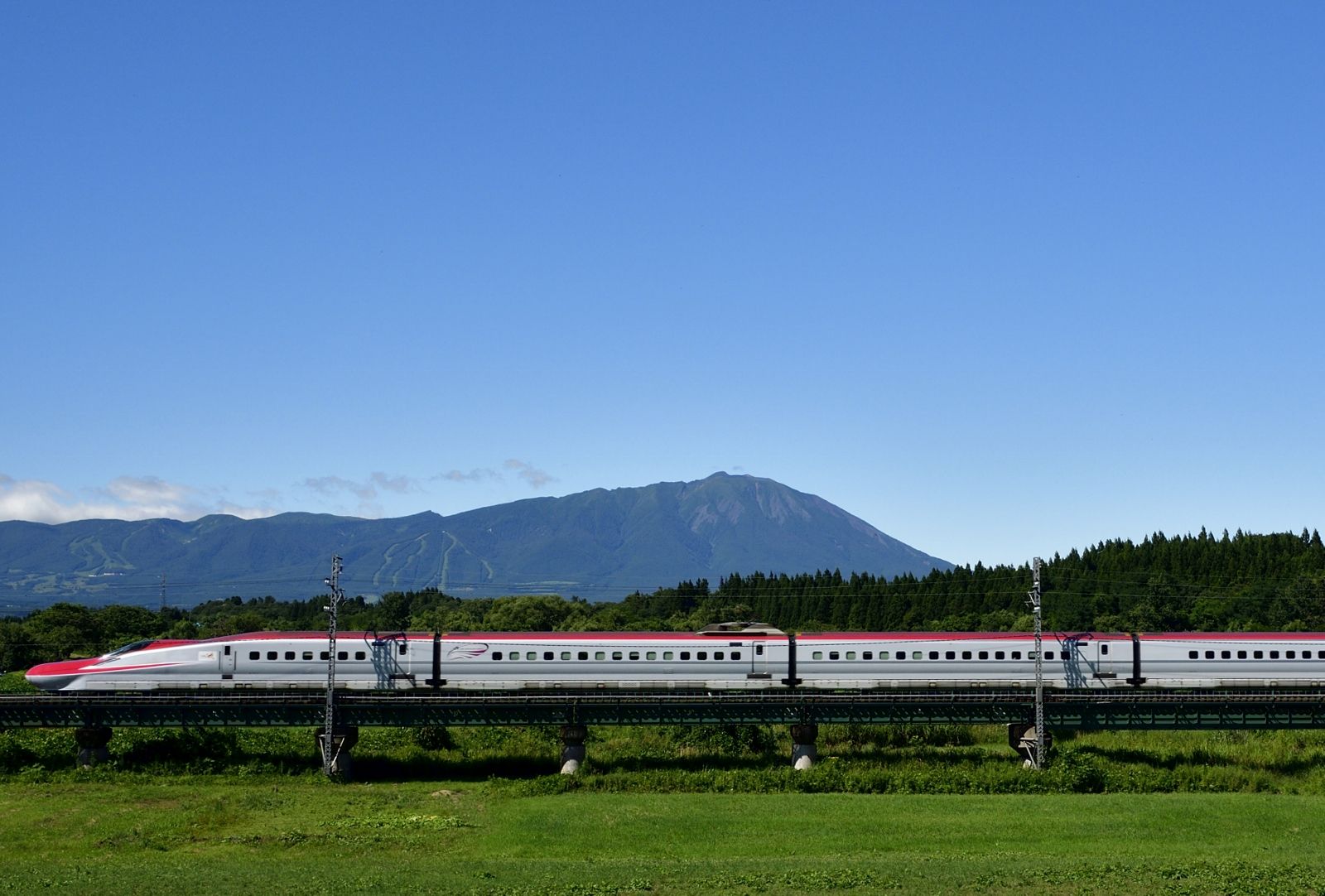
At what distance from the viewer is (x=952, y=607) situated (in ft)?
536

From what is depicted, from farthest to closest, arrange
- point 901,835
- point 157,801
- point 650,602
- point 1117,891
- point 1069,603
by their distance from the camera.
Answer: point 650,602 → point 1069,603 → point 157,801 → point 901,835 → point 1117,891

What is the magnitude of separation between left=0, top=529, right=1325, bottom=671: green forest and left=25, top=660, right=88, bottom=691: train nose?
4774cm

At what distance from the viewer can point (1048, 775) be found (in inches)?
2277

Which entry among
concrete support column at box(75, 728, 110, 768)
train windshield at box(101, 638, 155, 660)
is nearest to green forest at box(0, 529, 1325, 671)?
train windshield at box(101, 638, 155, 660)

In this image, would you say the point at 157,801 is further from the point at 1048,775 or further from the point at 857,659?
the point at 1048,775

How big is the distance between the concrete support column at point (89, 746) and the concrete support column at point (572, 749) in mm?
22445

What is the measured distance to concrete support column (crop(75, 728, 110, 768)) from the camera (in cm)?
6134

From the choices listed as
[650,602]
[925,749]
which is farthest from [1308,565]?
[925,749]

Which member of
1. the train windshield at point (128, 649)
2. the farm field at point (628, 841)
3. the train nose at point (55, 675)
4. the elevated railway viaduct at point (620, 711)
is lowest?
the farm field at point (628, 841)

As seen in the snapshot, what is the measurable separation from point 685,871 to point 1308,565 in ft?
455

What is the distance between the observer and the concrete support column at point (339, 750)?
59375 mm

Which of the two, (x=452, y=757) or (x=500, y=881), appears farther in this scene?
(x=452, y=757)

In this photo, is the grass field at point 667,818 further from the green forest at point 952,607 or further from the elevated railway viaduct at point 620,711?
the green forest at point 952,607

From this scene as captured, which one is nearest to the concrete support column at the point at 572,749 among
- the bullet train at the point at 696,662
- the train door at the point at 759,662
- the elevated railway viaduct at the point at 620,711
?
the elevated railway viaduct at the point at 620,711
